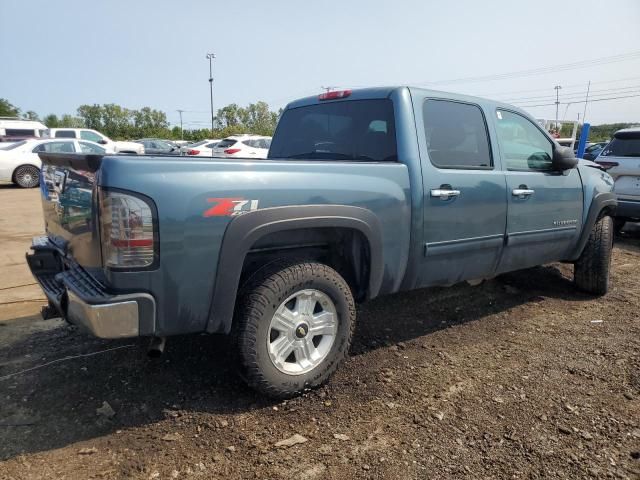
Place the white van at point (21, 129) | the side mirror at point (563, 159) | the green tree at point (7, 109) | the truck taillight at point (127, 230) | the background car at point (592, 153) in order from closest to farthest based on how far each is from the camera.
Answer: the truck taillight at point (127, 230) → the side mirror at point (563, 159) → the background car at point (592, 153) → the white van at point (21, 129) → the green tree at point (7, 109)

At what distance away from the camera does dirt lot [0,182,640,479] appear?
2318 mm

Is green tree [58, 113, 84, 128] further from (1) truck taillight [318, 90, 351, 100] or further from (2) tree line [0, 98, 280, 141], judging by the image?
(1) truck taillight [318, 90, 351, 100]

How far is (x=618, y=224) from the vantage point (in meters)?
8.27

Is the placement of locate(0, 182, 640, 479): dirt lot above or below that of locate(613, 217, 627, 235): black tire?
below

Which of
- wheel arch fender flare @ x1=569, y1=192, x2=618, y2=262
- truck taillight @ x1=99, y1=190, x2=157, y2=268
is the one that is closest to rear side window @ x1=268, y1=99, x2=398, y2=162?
truck taillight @ x1=99, y1=190, x2=157, y2=268

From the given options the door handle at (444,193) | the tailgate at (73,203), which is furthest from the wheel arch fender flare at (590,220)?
the tailgate at (73,203)

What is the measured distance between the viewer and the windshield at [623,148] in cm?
758

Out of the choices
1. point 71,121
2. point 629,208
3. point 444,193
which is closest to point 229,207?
point 444,193

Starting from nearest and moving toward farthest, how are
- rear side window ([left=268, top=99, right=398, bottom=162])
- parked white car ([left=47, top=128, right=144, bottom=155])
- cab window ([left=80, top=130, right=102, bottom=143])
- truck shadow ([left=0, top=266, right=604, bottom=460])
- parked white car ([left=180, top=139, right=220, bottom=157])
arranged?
truck shadow ([left=0, top=266, right=604, bottom=460]), rear side window ([left=268, top=99, right=398, bottom=162]), parked white car ([left=180, top=139, right=220, bottom=157]), parked white car ([left=47, top=128, right=144, bottom=155]), cab window ([left=80, top=130, right=102, bottom=143])

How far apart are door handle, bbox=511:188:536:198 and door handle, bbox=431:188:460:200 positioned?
72cm

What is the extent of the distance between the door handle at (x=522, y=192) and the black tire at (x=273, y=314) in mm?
1746

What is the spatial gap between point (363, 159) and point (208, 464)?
2202 mm

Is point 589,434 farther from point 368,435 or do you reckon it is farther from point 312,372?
point 312,372

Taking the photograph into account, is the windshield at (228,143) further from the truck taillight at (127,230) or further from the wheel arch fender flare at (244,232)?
the truck taillight at (127,230)
